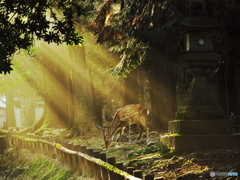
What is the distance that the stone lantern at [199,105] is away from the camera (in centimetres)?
1010

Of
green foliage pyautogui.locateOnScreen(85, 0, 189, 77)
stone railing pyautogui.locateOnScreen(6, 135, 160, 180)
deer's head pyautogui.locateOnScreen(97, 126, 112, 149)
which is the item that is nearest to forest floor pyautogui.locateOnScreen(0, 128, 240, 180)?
stone railing pyautogui.locateOnScreen(6, 135, 160, 180)

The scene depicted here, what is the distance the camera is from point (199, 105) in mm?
10586

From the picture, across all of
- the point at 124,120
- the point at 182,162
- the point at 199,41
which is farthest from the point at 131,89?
the point at 182,162

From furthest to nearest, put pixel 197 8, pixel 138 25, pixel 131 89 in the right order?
pixel 131 89
pixel 138 25
pixel 197 8

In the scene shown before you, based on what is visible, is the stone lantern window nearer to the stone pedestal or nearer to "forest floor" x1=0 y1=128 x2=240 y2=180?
the stone pedestal

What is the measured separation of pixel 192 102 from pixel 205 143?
3.77 ft

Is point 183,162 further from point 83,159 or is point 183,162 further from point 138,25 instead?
point 138,25

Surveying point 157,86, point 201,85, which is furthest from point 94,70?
point 201,85

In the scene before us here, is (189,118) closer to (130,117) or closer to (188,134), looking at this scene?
(188,134)

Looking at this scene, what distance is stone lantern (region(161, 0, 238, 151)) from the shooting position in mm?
10102

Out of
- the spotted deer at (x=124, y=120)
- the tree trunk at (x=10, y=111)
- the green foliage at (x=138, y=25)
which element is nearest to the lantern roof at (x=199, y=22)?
the green foliage at (x=138, y=25)

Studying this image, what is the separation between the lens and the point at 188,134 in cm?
1022

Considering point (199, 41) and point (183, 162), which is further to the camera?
point (199, 41)

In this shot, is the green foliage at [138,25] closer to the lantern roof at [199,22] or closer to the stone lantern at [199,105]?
the lantern roof at [199,22]
